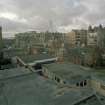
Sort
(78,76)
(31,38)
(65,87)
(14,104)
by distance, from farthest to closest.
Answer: (31,38)
(78,76)
(65,87)
(14,104)

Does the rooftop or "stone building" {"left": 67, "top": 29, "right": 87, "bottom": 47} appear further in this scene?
"stone building" {"left": 67, "top": 29, "right": 87, "bottom": 47}

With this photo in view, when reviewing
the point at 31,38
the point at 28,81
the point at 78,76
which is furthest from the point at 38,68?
the point at 31,38

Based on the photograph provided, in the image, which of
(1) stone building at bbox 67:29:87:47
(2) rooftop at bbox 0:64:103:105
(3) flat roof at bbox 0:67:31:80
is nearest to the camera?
(2) rooftop at bbox 0:64:103:105

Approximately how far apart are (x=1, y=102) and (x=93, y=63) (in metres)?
15.9

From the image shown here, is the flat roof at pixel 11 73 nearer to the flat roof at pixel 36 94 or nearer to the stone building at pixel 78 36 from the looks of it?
the flat roof at pixel 36 94

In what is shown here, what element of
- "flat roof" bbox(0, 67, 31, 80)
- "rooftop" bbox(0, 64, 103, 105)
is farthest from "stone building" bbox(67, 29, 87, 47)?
"rooftop" bbox(0, 64, 103, 105)

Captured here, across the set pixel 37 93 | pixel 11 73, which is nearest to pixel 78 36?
pixel 11 73

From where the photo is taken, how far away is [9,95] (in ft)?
17.1

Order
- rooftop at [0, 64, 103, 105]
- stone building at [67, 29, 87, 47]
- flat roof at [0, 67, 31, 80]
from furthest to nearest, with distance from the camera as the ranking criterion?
stone building at [67, 29, 87, 47] < flat roof at [0, 67, 31, 80] < rooftop at [0, 64, 103, 105]

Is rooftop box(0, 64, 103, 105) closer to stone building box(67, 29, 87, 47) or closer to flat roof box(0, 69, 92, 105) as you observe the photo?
flat roof box(0, 69, 92, 105)

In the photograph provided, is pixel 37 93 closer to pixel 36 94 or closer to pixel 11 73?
pixel 36 94

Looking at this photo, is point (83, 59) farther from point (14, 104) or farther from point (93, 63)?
point (14, 104)

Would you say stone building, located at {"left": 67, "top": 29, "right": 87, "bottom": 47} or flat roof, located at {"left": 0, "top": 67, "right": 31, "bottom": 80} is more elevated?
stone building, located at {"left": 67, "top": 29, "right": 87, "bottom": 47}

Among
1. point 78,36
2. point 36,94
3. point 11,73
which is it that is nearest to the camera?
point 36,94
